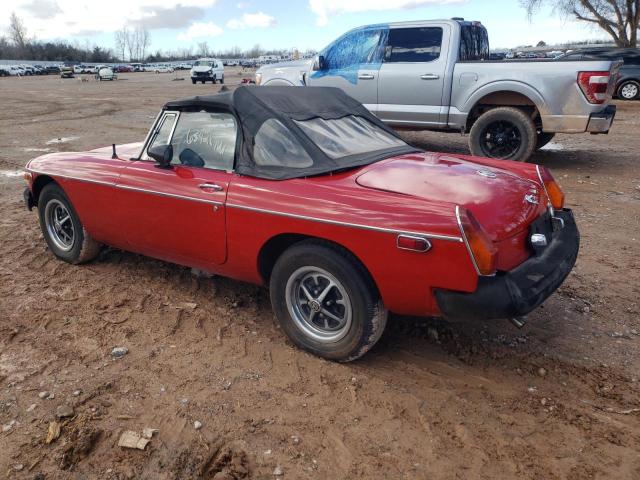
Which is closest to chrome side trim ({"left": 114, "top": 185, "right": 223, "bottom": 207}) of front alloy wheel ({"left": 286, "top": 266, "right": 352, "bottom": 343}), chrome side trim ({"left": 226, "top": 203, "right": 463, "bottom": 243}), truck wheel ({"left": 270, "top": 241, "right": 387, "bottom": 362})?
chrome side trim ({"left": 226, "top": 203, "right": 463, "bottom": 243})

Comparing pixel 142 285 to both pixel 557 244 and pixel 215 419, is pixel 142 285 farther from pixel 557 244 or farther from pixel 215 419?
pixel 557 244

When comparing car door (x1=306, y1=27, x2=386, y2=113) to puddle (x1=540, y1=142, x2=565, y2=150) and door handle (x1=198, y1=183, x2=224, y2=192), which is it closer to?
puddle (x1=540, y1=142, x2=565, y2=150)

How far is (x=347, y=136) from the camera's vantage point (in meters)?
3.70

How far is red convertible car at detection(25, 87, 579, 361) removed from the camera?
2639 mm

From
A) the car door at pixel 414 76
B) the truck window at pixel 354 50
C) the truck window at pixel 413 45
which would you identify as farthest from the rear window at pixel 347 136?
the truck window at pixel 354 50

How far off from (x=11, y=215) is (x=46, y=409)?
4.15 metres

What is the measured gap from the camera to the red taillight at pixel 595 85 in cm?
714

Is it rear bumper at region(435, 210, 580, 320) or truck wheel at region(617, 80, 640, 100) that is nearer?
rear bumper at region(435, 210, 580, 320)

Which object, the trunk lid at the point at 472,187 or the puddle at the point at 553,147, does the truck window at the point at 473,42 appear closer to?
the puddle at the point at 553,147

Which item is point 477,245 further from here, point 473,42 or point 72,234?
point 473,42

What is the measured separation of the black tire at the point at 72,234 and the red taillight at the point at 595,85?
655 cm

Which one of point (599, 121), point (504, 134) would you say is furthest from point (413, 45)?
point (599, 121)

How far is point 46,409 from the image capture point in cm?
278

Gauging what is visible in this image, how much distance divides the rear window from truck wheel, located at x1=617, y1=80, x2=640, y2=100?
18.1m
